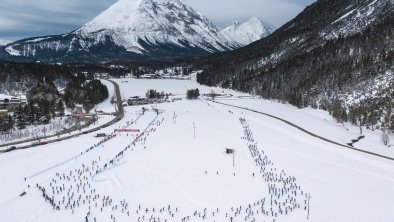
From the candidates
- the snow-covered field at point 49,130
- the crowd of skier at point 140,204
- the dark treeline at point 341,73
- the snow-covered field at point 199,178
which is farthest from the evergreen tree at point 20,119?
the dark treeline at point 341,73

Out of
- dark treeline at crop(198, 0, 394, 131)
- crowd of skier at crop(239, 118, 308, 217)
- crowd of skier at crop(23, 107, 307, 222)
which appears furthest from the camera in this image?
dark treeline at crop(198, 0, 394, 131)

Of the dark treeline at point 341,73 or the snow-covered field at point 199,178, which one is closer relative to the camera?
the snow-covered field at point 199,178

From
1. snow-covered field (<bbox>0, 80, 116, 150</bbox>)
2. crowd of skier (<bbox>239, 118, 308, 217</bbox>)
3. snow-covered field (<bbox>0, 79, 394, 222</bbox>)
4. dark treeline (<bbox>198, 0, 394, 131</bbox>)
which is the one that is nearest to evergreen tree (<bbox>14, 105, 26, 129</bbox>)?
snow-covered field (<bbox>0, 80, 116, 150</bbox>)

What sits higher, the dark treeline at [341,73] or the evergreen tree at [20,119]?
the dark treeline at [341,73]

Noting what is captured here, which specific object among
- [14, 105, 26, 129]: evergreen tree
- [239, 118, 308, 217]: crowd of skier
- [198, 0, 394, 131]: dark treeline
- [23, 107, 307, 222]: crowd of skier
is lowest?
[23, 107, 307, 222]: crowd of skier

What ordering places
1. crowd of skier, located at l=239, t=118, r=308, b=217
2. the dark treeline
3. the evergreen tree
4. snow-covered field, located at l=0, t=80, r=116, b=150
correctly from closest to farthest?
crowd of skier, located at l=239, t=118, r=308, b=217 → snow-covered field, located at l=0, t=80, r=116, b=150 → the evergreen tree → the dark treeline

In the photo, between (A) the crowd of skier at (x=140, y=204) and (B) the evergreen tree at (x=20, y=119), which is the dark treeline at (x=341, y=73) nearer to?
(A) the crowd of skier at (x=140, y=204)

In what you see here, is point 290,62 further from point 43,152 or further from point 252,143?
point 43,152

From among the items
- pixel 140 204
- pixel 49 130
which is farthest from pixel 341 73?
pixel 140 204

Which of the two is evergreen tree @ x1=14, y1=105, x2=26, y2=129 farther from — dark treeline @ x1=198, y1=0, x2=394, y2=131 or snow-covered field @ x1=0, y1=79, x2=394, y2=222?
dark treeline @ x1=198, y1=0, x2=394, y2=131

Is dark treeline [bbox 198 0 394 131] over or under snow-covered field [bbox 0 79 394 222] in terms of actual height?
over
